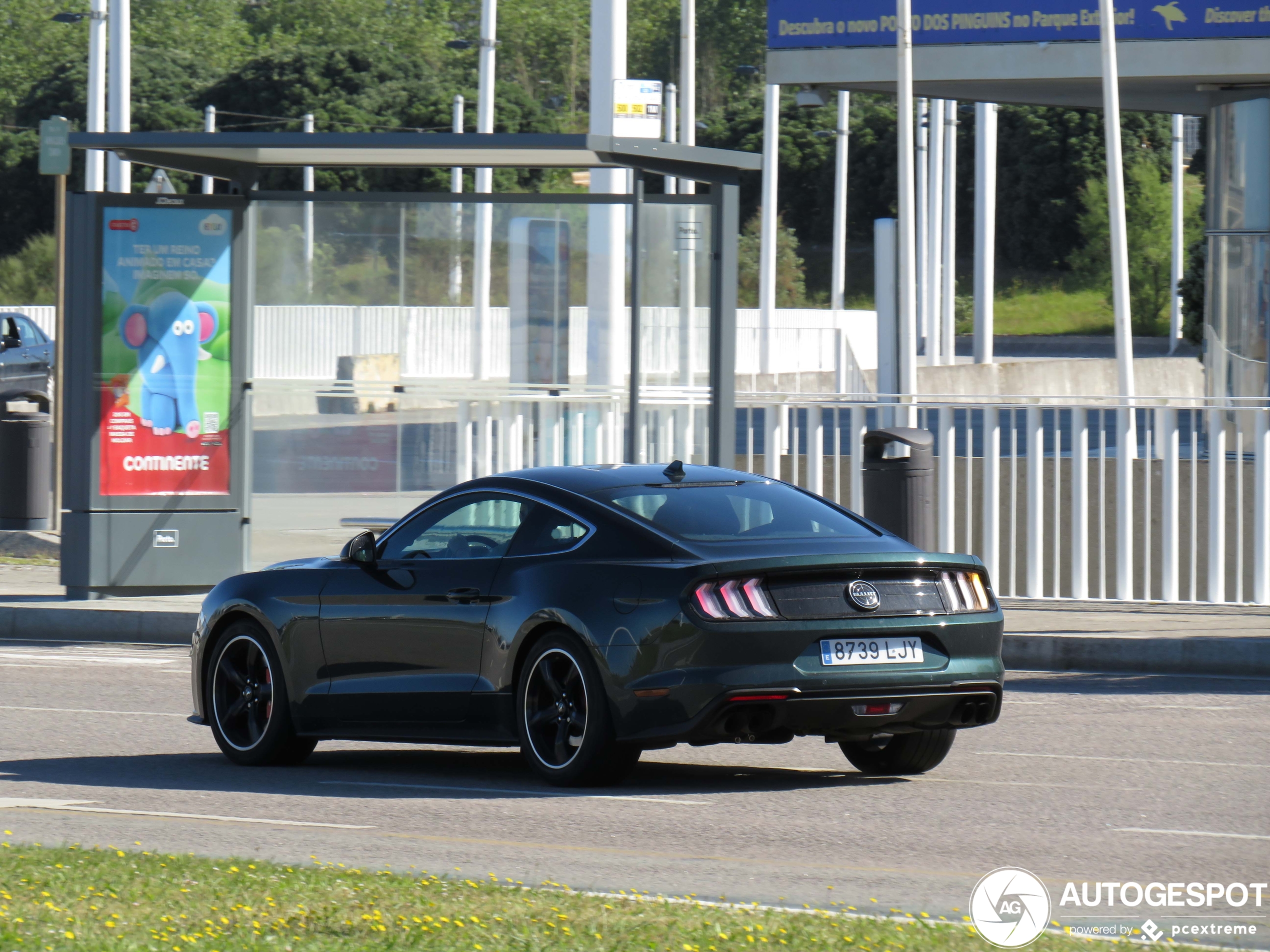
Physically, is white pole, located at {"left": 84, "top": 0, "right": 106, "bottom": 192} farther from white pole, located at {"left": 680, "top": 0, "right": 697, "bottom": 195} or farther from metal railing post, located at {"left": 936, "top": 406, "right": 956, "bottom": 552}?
metal railing post, located at {"left": 936, "top": 406, "right": 956, "bottom": 552}

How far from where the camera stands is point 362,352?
1451cm

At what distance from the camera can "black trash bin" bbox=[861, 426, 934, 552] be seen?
1364 centimetres

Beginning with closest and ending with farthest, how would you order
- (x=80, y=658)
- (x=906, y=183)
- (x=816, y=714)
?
1. (x=816, y=714)
2. (x=80, y=658)
3. (x=906, y=183)

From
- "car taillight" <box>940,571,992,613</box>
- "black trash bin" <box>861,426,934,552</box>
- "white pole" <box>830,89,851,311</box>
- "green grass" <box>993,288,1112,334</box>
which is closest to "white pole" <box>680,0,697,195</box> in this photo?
"white pole" <box>830,89,851,311</box>

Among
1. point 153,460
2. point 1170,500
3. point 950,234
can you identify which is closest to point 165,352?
point 153,460

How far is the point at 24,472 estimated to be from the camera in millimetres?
18969

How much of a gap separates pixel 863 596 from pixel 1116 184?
12.7 meters

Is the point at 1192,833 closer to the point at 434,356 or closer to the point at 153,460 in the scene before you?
the point at 434,356

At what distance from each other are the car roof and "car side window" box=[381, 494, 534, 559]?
0.47 ft

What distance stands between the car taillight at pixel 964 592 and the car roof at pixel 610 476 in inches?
41.3

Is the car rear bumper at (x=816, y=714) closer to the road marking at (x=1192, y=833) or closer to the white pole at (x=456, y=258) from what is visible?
the road marking at (x=1192, y=833)

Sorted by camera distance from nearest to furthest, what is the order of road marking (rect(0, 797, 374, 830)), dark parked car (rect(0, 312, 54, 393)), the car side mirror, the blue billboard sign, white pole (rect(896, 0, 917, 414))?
road marking (rect(0, 797, 374, 830)), the car side mirror, white pole (rect(896, 0, 917, 414)), the blue billboard sign, dark parked car (rect(0, 312, 54, 393))

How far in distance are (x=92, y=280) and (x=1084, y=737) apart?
312 inches

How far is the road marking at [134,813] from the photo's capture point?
7117mm
